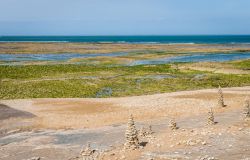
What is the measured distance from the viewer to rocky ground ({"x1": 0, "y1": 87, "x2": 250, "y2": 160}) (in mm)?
21844

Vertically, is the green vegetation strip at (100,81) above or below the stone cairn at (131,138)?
below

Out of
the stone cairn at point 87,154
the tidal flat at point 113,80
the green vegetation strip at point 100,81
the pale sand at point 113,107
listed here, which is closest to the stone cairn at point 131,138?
the stone cairn at point 87,154

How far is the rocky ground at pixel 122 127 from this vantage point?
21844 millimetres

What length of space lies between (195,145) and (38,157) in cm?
903

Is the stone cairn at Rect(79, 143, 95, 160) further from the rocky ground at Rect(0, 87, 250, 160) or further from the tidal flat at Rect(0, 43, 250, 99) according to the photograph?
the tidal flat at Rect(0, 43, 250, 99)

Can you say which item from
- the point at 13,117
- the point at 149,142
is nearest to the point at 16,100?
the point at 13,117

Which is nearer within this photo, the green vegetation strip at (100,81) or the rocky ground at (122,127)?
the rocky ground at (122,127)

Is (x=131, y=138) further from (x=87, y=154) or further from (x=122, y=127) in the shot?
(x=122, y=127)

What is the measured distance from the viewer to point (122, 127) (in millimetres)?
32719

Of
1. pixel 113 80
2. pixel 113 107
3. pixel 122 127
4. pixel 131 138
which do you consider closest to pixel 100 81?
pixel 113 80

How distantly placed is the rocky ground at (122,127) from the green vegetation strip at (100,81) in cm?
772

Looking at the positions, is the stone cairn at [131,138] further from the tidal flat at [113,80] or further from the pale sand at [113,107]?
the tidal flat at [113,80]

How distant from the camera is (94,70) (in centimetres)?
7962

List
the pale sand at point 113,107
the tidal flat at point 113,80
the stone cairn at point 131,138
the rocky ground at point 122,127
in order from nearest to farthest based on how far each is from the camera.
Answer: the rocky ground at point 122,127
the stone cairn at point 131,138
the pale sand at point 113,107
the tidal flat at point 113,80
